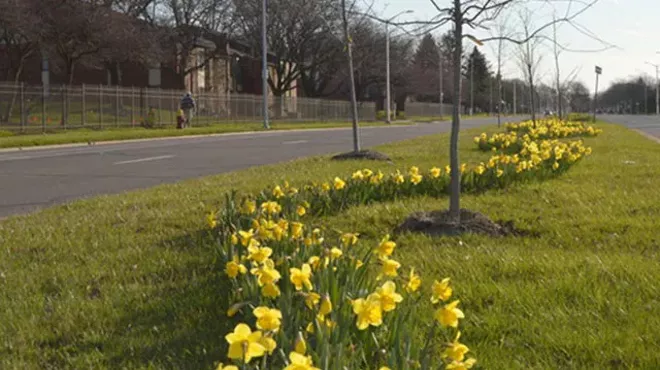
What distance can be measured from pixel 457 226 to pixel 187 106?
30103mm

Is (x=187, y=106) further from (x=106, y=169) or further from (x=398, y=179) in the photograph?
(x=398, y=179)

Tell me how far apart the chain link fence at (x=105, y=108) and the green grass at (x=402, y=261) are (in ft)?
73.0

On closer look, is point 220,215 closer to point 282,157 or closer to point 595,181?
point 595,181

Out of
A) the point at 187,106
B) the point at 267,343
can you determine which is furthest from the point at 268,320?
the point at 187,106

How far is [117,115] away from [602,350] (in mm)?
32775

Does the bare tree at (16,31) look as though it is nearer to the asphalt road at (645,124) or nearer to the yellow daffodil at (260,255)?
the asphalt road at (645,124)

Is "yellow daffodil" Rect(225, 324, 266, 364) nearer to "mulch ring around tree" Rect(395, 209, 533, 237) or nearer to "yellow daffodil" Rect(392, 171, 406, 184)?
"mulch ring around tree" Rect(395, 209, 533, 237)

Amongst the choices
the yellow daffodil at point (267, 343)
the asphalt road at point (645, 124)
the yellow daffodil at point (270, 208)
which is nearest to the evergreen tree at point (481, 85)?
the asphalt road at point (645, 124)

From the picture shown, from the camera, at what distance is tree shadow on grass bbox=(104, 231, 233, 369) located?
3023 millimetres

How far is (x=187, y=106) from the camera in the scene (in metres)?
34.2

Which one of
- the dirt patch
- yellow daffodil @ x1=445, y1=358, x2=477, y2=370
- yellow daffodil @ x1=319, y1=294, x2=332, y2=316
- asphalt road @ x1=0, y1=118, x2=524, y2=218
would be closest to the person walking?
asphalt road @ x1=0, y1=118, x2=524, y2=218

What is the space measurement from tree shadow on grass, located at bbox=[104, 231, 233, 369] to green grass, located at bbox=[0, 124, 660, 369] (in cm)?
1

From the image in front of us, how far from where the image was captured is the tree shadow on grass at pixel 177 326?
3.02 metres

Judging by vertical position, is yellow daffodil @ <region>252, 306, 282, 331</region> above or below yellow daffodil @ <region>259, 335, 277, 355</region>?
above
